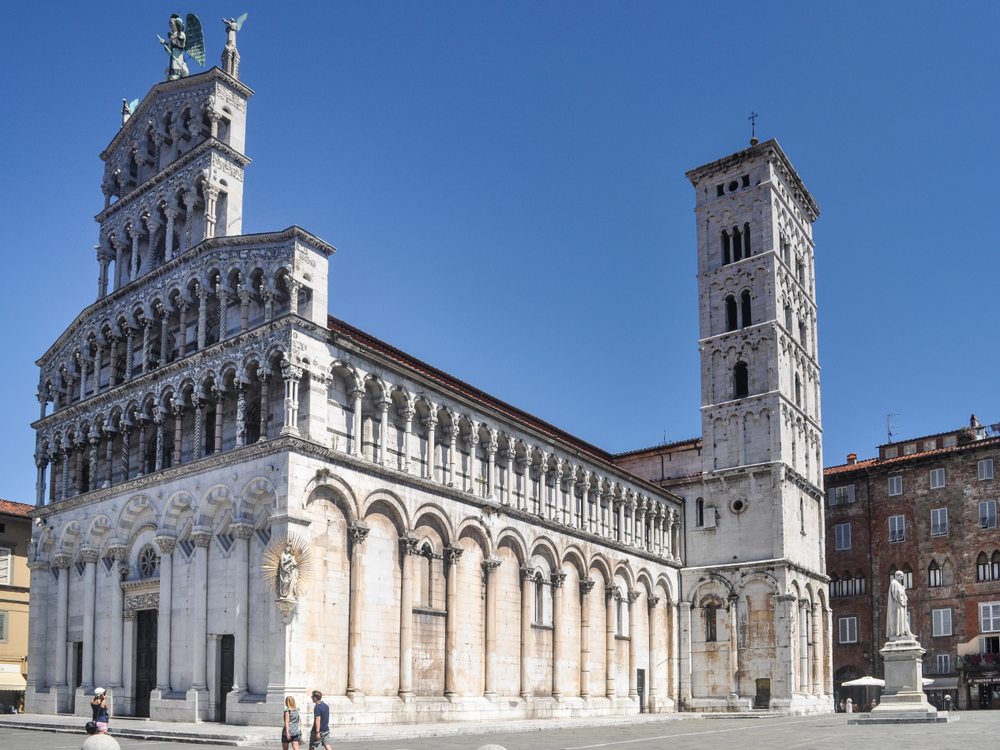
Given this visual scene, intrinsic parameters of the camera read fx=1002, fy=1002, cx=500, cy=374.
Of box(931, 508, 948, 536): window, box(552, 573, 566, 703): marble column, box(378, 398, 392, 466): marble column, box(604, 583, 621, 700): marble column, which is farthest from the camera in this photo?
Result: box(931, 508, 948, 536): window

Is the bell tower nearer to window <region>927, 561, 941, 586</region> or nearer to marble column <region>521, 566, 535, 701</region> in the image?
window <region>927, 561, 941, 586</region>

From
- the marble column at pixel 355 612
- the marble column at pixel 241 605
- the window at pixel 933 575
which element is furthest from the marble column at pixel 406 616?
the window at pixel 933 575

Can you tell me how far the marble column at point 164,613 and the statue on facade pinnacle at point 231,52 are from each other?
16881 millimetres

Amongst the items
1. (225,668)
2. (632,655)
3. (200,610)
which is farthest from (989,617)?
(200,610)

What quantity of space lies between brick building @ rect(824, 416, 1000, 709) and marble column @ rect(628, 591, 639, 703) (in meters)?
19.0

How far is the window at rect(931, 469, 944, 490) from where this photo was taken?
191 ft

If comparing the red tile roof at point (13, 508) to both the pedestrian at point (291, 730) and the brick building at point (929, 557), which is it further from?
the brick building at point (929, 557)

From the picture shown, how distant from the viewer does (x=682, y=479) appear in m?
53.7

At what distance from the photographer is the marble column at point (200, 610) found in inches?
1158

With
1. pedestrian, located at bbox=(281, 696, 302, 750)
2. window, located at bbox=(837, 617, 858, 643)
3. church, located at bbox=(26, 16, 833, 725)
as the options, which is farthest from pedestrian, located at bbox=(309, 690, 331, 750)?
window, located at bbox=(837, 617, 858, 643)

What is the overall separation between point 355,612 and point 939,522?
133ft

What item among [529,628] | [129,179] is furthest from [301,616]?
[129,179]

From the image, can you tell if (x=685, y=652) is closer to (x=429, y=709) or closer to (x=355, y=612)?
(x=429, y=709)

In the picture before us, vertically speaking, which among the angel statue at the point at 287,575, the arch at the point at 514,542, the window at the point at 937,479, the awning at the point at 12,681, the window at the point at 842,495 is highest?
the window at the point at 937,479
